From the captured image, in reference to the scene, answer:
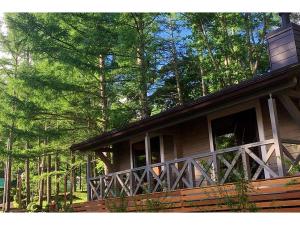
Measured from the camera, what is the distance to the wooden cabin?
6.82 meters

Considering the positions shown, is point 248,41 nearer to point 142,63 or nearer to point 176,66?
point 176,66

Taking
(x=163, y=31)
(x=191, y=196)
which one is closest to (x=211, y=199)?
(x=191, y=196)

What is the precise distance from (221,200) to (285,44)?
4.47 meters

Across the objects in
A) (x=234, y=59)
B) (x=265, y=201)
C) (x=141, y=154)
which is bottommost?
(x=265, y=201)

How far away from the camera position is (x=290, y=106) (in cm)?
725

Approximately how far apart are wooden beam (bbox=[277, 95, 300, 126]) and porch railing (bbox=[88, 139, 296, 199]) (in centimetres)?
71

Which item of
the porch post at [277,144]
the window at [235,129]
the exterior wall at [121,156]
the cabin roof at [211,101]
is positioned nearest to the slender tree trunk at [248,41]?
the exterior wall at [121,156]

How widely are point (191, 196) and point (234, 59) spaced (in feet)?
45.6

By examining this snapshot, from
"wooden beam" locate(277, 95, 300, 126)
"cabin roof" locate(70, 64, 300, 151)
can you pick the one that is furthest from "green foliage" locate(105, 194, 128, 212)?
"wooden beam" locate(277, 95, 300, 126)

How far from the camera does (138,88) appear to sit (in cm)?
1666

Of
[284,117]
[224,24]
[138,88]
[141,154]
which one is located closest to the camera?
[284,117]
